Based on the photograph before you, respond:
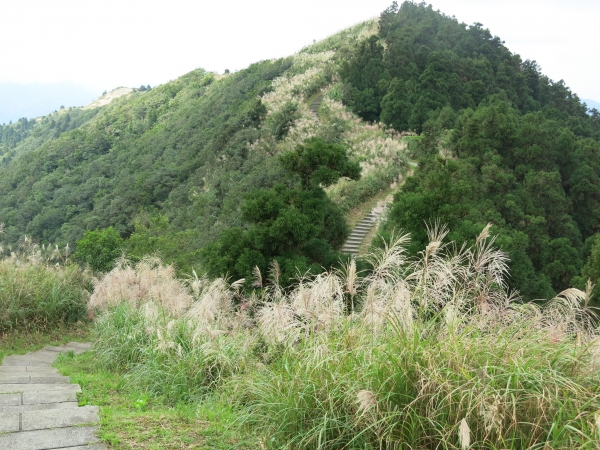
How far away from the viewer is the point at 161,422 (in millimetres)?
3295

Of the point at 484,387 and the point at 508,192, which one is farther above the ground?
the point at 484,387

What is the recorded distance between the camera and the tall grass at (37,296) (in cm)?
723

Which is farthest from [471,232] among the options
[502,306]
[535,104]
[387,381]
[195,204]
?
[535,104]

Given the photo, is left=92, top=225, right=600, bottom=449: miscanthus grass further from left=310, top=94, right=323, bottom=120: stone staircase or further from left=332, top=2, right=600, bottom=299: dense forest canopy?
left=310, top=94, right=323, bottom=120: stone staircase

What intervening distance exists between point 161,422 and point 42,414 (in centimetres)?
76

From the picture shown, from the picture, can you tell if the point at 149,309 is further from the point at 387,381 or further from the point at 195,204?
the point at 195,204

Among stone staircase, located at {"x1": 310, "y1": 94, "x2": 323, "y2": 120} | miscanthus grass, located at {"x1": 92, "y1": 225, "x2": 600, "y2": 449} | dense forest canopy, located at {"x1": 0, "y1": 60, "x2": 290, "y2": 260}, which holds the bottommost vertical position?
dense forest canopy, located at {"x1": 0, "y1": 60, "x2": 290, "y2": 260}

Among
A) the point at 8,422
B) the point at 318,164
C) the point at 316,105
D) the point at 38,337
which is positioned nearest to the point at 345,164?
the point at 318,164

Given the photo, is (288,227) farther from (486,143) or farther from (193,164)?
(193,164)

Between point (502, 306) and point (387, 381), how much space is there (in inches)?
43.6

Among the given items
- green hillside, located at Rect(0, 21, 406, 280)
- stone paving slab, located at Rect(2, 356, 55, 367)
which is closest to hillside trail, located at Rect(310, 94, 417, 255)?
green hillside, located at Rect(0, 21, 406, 280)

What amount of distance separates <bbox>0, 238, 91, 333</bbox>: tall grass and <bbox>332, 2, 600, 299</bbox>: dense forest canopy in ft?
23.5

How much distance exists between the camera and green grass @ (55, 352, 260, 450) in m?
2.94

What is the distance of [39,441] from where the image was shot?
9.20 feet
